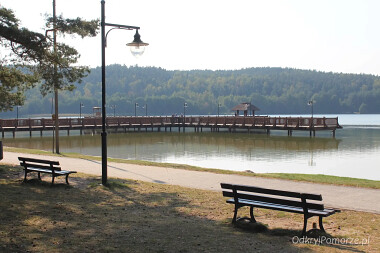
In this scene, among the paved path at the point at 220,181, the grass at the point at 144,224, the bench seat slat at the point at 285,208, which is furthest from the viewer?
the paved path at the point at 220,181

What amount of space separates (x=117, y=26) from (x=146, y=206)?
512 cm

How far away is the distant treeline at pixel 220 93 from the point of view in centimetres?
15612

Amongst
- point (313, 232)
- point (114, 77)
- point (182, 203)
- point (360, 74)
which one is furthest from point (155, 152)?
point (360, 74)

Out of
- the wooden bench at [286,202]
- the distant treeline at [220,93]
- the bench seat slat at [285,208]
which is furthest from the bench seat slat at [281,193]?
the distant treeline at [220,93]

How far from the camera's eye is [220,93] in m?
182

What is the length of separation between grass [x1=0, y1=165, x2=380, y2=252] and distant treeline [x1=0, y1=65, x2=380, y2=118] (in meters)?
136

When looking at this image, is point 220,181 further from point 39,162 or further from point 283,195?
point 283,195

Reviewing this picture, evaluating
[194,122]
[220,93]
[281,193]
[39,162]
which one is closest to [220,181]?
[39,162]

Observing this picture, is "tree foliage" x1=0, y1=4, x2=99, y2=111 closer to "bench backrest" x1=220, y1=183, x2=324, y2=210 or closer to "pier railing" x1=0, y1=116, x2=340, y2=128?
"bench backrest" x1=220, y1=183, x2=324, y2=210

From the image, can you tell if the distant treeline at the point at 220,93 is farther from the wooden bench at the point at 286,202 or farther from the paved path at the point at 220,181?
the wooden bench at the point at 286,202

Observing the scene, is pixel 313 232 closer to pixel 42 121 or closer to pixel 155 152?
pixel 155 152

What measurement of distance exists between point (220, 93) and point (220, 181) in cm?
16956

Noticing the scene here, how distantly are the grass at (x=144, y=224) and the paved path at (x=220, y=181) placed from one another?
1.06m

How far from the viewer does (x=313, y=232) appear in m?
7.12
